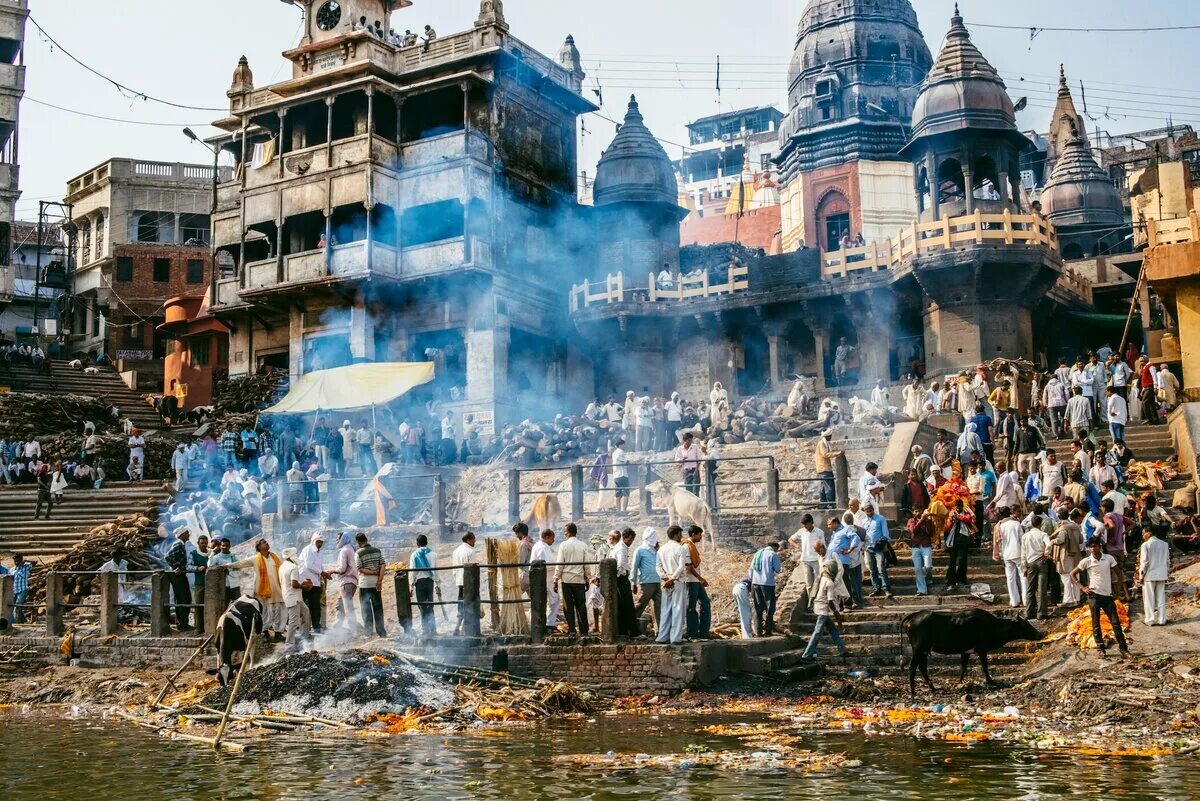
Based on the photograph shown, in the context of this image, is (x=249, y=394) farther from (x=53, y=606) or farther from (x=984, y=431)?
(x=984, y=431)

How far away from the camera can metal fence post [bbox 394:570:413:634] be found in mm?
15828

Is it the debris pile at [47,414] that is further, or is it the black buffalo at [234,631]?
the debris pile at [47,414]

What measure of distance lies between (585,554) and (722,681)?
2426 mm

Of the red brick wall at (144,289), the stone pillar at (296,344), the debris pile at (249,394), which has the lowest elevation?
the debris pile at (249,394)

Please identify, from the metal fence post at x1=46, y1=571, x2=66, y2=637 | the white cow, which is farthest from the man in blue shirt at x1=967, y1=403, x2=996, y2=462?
the metal fence post at x1=46, y1=571, x2=66, y2=637

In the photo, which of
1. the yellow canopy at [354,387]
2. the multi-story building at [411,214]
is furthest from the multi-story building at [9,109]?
the yellow canopy at [354,387]

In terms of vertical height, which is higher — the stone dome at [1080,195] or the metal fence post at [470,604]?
→ the stone dome at [1080,195]

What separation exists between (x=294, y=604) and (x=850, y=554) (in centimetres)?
708

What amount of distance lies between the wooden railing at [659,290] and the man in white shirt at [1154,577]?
21.6m

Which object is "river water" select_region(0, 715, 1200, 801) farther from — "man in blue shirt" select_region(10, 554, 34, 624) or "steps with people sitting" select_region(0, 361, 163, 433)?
"steps with people sitting" select_region(0, 361, 163, 433)

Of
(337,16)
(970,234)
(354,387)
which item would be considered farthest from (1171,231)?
(337,16)

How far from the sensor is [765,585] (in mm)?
15016

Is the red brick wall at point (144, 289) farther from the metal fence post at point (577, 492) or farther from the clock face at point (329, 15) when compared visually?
the metal fence post at point (577, 492)

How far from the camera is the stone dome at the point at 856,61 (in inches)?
1768
